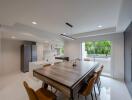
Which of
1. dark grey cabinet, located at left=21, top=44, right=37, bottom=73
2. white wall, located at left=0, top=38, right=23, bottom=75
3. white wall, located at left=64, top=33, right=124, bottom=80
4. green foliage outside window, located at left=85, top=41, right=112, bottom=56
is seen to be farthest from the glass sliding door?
white wall, located at left=0, top=38, right=23, bottom=75

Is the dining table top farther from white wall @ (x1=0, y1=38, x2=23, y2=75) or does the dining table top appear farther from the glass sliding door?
white wall @ (x1=0, y1=38, x2=23, y2=75)

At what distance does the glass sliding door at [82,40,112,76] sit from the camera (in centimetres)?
483

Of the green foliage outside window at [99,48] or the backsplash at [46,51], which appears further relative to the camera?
the backsplash at [46,51]

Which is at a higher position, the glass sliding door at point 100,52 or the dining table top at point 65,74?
the glass sliding door at point 100,52

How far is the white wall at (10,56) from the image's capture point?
4.85 meters

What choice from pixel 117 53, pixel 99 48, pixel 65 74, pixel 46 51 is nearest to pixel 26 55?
pixel 46 51

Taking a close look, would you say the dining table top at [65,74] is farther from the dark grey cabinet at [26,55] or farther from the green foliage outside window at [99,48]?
the dark grey cabinet at [26,55]

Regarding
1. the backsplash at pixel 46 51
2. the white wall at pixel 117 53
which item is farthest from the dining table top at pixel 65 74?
the backsplash at pixel 46 51

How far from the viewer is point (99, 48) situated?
5.05 metres

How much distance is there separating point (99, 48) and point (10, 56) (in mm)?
5531

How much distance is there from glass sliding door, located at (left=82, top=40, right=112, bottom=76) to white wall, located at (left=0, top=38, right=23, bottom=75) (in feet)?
14.5

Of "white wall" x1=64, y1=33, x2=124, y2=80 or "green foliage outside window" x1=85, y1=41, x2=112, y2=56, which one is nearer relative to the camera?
"white wall" x1=64, y1=33, x2=124, y2=80

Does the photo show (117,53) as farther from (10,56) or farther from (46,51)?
(10,56)

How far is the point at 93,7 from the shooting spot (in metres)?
2.01
